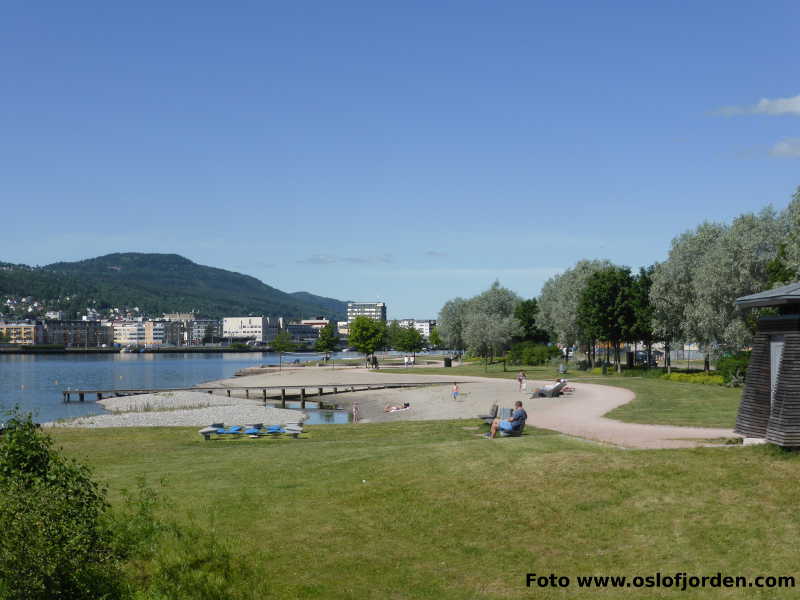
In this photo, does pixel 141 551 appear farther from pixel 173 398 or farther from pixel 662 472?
pixel 173 398

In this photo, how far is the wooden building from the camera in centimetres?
1744

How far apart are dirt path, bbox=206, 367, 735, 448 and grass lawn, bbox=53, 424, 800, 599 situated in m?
2.96

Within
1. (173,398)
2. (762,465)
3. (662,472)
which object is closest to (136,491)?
(662,472)

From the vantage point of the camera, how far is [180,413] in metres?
48.7

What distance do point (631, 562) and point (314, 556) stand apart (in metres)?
5.32

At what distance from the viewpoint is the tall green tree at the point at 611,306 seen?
70.9 meters

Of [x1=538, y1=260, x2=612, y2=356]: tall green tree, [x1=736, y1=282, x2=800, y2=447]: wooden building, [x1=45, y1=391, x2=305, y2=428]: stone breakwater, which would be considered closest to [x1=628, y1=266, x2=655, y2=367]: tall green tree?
[x1=538, y1=260, x2=612, y2=356]: tall green tree

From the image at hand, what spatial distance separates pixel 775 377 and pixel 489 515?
26.8 ft

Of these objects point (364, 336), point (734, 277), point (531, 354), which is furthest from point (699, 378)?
point (364, 336)

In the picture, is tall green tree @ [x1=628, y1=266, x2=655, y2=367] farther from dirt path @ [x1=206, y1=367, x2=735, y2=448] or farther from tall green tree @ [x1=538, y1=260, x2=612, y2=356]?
dirt path @ [x1=206, y1=367, x2=735, y2=448]

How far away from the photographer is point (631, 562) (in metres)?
12.8

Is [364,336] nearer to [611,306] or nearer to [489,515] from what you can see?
[611,306]

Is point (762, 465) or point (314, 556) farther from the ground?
point (762, 465)

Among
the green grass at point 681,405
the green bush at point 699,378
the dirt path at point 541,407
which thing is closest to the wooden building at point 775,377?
the dirt path at point 541,407
